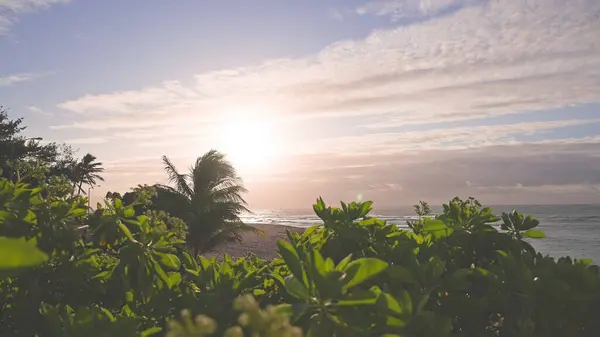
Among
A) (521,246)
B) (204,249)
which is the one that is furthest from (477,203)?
(204,249)

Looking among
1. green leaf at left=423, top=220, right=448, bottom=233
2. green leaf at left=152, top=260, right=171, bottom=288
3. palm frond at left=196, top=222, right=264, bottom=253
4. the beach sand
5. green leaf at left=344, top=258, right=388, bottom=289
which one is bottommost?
the beach sand

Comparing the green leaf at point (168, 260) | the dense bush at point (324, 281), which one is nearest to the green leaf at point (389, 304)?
the dense bush at point (324, 281)

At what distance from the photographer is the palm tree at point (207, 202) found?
18953 mm

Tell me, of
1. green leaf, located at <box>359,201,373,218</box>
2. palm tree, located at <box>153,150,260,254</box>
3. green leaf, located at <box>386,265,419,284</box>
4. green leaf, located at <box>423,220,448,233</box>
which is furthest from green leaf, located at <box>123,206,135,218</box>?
palm tree, located at <box>153,150,260,254</box>

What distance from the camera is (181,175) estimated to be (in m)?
20.7

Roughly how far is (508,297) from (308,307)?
109 centimetres

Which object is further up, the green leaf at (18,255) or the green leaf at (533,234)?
the green leaf at (18,255)

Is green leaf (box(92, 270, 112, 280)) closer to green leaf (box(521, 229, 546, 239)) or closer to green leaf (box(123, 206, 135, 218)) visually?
green leaf (box(123, 206, 135, 218))

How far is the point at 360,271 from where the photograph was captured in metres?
1.40

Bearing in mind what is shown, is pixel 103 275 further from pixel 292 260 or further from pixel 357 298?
pixel 357 298

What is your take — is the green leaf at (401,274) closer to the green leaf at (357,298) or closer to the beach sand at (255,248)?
the green leaf at (357,298)

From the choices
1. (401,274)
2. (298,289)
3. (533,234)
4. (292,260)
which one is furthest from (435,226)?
(298,289)

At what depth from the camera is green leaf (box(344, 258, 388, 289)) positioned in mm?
1387

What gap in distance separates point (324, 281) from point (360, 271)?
12 cm
